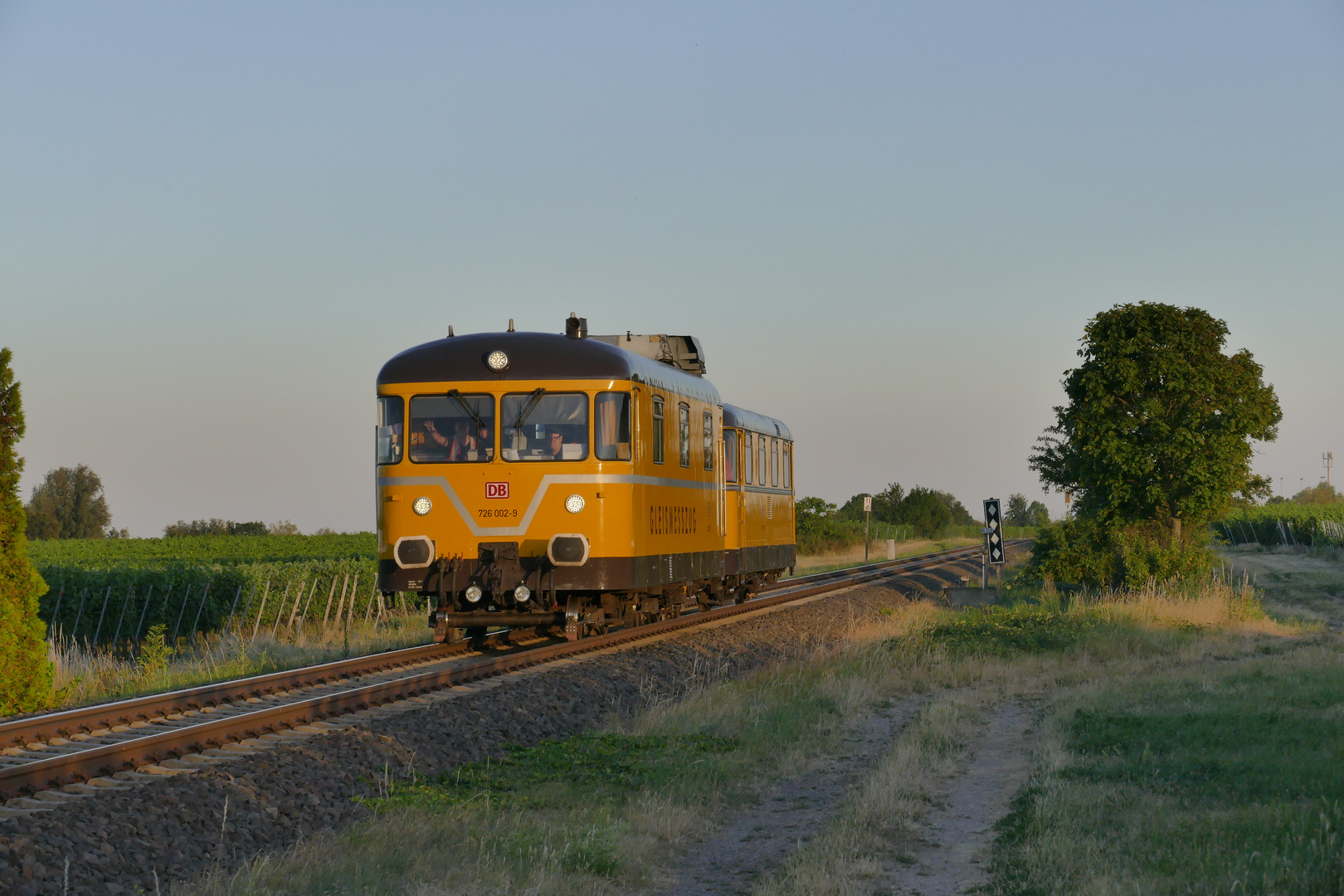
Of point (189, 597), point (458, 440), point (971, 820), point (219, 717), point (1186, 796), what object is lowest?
point (971, 820)

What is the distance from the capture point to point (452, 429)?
1470 cm

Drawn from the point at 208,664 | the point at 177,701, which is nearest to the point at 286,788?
the point at 177,701

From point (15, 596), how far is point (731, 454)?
35.9 ft

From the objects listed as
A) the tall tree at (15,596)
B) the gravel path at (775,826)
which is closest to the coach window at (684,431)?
the gravel path at (775,826)

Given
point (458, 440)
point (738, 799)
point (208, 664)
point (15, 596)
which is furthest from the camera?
point (208, 664)

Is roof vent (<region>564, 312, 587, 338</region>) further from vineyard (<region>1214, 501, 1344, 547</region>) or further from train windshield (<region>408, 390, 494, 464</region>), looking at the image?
vineyard (<region>1214, 501, 1344, 547</region>)

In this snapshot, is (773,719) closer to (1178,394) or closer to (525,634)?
(525,634)

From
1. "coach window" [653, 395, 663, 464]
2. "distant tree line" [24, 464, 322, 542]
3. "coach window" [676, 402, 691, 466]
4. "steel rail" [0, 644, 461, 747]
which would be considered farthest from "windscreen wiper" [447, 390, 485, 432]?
"distant tree line" [24, 464, 322, 542]

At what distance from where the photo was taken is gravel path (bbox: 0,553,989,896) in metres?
6.30

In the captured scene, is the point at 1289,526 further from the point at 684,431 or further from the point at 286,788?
the point at 286,788

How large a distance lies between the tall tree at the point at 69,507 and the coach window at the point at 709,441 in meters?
90.0

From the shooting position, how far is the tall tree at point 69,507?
9688 cm

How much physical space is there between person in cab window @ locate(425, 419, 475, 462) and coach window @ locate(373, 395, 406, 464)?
0.36 m

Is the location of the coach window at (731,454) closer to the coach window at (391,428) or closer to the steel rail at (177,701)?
the coach window at (391,428)
